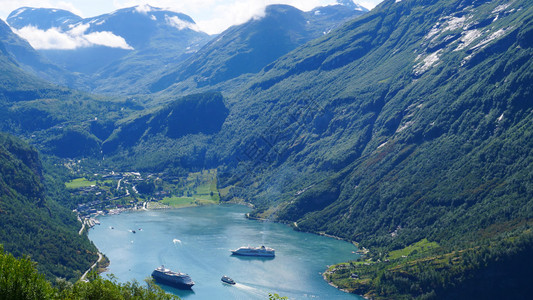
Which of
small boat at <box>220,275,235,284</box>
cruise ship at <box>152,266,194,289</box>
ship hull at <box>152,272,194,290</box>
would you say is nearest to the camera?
ship hull at <box>152,272,194,290</box>

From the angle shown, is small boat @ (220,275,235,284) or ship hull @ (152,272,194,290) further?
small boat @ (220,275,235,284)

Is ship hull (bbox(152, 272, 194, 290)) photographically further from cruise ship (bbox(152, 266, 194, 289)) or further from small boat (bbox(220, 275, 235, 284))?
small boat (bbox(220, 275, 235, 284))

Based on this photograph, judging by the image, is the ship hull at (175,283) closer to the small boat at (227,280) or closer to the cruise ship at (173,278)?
the cruise ship at (173,278)

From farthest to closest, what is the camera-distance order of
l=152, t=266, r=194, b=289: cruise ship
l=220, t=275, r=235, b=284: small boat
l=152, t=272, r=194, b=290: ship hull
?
l=220, t=275, r=235, b=284: small boat, l=152, t=266, r=194, b=289: cruise ship, l=152, t=272, r=194, b=290: ship hull

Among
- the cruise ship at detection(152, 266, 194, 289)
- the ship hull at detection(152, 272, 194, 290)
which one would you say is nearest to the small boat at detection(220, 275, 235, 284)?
the cruise ship at detection(152, 266, 194, 289)

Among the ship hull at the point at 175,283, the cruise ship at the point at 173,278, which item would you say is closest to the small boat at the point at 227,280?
the cruise ship at the point at 173,278

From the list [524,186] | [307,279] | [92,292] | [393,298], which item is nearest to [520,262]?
[393,298]

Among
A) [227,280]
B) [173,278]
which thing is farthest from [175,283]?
[227,280]

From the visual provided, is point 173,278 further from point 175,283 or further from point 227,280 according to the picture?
point 227,280
